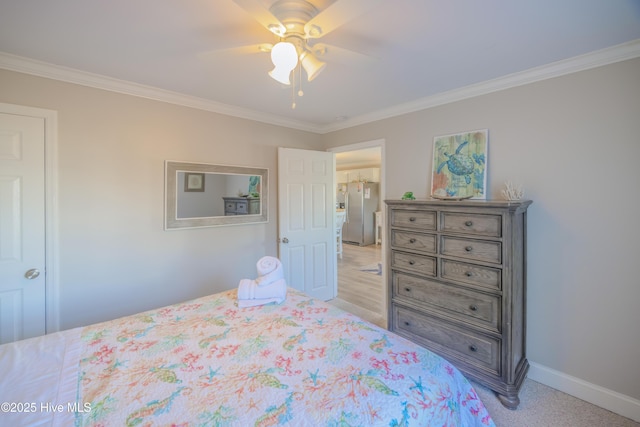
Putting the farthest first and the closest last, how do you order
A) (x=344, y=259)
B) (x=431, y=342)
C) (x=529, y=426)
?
1. (x=344, y=259)
2. (x=431, y=342)
3. (x=529, y=426)

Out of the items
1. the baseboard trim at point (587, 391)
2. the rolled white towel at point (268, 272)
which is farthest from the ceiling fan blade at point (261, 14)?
the baseboard trim at point (587, 391)

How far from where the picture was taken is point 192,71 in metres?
2.11

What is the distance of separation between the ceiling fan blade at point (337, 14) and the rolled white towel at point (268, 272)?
1415 mm

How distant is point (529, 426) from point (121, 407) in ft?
7.38

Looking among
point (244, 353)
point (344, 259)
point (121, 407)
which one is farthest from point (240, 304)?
point (344, 259)

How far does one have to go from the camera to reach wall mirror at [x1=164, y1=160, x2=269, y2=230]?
8.55ft

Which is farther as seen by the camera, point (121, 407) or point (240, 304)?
point (240, 304)

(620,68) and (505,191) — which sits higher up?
(620,68)

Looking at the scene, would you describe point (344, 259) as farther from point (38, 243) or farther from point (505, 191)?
point (38, 243)

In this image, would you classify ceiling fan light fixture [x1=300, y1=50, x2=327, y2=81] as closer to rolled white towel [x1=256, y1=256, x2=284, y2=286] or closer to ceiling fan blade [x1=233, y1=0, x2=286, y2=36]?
ceiling fan blade [x1=233, y1=0, x2=286, y2=36]

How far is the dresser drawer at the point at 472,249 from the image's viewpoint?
1.94 meters

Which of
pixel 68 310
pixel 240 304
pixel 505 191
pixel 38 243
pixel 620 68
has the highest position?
pixel 620 68

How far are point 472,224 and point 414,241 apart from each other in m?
0.49

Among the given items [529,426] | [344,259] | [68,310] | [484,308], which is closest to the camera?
[529,426]
